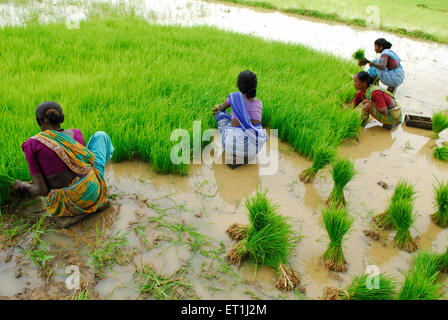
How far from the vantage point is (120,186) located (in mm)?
2857

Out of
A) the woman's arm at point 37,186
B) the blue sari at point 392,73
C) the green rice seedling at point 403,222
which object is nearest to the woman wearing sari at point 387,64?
the blue sari at point 392,73

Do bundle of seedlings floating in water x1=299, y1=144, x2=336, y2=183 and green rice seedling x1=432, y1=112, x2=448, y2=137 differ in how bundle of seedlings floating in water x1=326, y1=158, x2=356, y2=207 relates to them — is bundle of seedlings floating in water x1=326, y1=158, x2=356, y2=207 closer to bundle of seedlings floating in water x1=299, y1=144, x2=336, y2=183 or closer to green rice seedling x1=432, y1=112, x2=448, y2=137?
bundle of seedlings floating in water x1=299, y1=144, x2=336, y2=183

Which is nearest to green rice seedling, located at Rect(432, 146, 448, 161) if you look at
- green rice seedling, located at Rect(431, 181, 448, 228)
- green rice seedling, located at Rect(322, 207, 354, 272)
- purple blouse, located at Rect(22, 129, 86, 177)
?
green rice seedling, located at Rect(431, 181, 448, 228)

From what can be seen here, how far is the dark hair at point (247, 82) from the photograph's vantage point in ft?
10.2

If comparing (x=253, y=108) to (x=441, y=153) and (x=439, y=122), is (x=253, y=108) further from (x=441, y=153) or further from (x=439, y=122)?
(x=439, y=122)

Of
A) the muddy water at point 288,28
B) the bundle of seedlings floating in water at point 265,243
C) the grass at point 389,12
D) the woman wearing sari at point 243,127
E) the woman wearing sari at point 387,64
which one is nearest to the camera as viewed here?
the bundle of seedlings floating in water at point 265,243

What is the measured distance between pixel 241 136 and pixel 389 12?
41.6 feet

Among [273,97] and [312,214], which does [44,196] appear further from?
[273,97]

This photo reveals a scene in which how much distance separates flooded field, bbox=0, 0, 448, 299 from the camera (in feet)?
6.62

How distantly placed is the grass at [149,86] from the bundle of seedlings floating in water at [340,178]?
553 millimetres

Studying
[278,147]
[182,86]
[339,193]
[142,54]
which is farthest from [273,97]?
[142,54]

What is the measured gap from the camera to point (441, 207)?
274cm

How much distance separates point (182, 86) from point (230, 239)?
2.66 m

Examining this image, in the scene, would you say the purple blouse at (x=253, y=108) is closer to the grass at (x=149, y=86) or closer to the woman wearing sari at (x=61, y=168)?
the grass at (x=149, y=86)
